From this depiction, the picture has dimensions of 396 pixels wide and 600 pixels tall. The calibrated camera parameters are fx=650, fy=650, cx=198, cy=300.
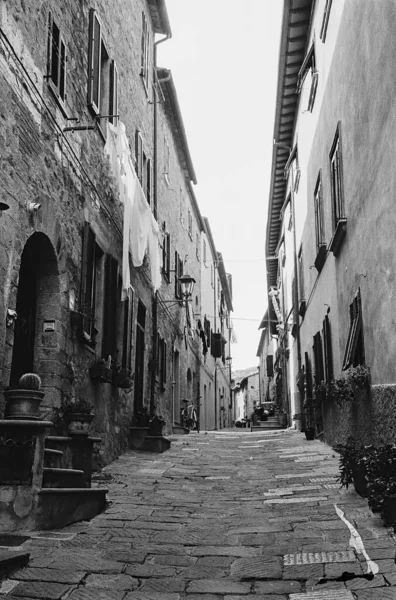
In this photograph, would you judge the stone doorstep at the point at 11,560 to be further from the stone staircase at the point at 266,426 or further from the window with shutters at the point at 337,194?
the stone staircase at the point at 266,426

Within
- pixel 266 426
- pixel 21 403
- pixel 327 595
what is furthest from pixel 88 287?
pixel 266 426

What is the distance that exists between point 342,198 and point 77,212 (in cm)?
365

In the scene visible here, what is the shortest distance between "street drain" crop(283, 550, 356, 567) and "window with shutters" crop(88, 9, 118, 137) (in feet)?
20.0

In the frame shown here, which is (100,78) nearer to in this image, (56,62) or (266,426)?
(56,62)

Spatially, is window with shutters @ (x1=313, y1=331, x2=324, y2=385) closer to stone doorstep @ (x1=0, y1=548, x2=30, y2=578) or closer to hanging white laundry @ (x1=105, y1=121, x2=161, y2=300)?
hanging white laundry @ (x1=105, y1=121, x2=161, y2=300)

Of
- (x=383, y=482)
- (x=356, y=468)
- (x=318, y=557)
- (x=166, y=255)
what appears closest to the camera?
(x=318, y=557)

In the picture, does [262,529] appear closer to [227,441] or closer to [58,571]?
[58,571]

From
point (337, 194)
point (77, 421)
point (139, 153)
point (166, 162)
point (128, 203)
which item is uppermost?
point (166, 162)

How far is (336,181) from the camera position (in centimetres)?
956

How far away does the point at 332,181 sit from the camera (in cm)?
979

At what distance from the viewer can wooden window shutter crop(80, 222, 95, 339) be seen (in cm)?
757

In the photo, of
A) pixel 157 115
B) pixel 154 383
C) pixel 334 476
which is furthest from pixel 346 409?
pixel 157 115

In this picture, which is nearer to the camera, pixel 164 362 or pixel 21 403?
pixel 21 403

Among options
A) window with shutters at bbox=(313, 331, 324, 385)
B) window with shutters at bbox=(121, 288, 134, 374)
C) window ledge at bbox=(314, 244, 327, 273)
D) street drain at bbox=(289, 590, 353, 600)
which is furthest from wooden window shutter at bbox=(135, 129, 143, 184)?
street drain at bbox=(289, 590, 353, 600)
